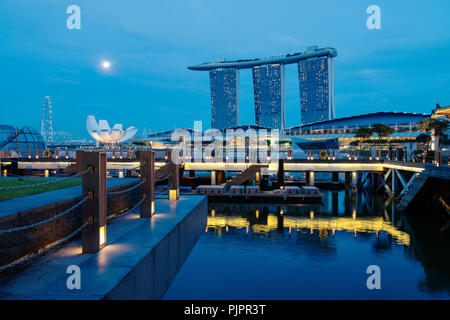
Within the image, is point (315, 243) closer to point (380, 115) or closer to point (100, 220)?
point (100, 220)

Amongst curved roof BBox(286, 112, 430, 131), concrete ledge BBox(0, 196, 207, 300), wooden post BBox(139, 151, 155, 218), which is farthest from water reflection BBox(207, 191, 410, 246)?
curved roof BBox(286, 112, 430, 131)

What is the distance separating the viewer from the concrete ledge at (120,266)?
4168mm

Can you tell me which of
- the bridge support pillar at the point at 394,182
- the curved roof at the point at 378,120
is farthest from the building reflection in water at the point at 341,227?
the curved roof at the point at 378,120

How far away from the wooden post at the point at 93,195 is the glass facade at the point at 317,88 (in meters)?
191

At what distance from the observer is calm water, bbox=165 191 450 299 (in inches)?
379

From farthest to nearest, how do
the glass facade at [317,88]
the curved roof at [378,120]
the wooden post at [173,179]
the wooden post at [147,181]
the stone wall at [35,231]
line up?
the glass facade at [317,88] → the curved roof at [378,120] → the wooden post at [173,179] → the wooden post at [147,181] → the stone wall at [35,231]

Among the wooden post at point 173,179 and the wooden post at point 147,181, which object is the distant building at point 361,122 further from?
the wooden post at point 147,181

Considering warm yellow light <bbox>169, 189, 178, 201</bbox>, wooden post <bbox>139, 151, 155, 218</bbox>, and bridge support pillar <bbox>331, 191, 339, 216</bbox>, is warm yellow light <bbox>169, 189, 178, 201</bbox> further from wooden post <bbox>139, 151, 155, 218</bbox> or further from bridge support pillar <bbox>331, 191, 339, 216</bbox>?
bridge support pillar <bbox>331, 191, 339, 216</bbox>

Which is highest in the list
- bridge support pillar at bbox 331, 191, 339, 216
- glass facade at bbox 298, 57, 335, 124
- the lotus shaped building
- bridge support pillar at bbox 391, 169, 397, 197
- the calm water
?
glass facade at bbox 298, 57, 335, 124

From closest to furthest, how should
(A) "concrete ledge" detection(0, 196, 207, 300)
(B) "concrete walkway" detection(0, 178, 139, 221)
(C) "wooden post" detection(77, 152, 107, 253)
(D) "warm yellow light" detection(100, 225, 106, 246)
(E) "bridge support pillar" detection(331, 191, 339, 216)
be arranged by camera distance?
(A) "concrete ledge" detection(0, 196, 207, 300), (B) "concrete walkway" detection(0, 178, 139, 221), (C) "wooden post" detection(77, 152, 107, 253), (D) "warm yellow light" detection(100, 225, 106, 246), (E) "bridge support pillar" detection(331, 191, 339, 216)

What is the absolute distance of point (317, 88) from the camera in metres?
188

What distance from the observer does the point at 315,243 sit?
14.7 meters

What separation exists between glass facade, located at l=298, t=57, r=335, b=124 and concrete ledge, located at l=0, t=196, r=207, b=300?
189m

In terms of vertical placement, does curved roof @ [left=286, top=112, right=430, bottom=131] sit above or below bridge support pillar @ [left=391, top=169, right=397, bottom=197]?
above
